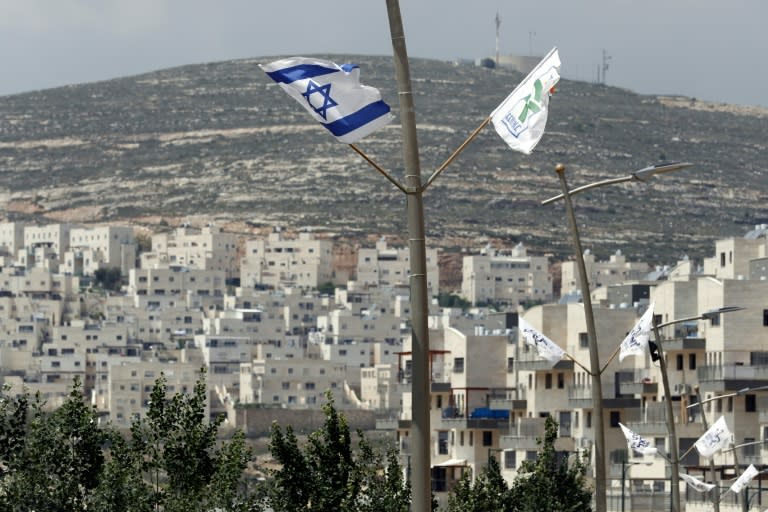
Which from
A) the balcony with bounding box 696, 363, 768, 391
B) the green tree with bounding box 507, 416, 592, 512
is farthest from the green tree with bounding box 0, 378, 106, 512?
the balcony with bounding box 696, 363, 768, 391

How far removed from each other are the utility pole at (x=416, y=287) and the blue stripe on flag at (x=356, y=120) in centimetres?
26

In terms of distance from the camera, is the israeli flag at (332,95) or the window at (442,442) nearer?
the israeli flag at (332,95)

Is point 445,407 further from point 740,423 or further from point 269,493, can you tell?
point 269,493

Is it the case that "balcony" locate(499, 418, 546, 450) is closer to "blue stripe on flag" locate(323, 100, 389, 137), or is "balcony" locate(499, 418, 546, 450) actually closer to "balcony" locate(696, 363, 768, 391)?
"balcony" locate(696, 363, 768, 391)

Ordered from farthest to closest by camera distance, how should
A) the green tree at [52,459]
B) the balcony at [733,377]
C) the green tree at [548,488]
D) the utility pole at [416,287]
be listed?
the balcony at [733,377] → the green tree at [548,488] → the green tree at [52,459] → the utility pole at [416,287]

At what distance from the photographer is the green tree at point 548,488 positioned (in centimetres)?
4634

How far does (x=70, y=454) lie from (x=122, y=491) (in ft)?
7.59

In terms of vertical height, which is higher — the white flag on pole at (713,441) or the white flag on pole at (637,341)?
the white flag on pole at (637,341)

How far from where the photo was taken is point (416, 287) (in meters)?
23.3

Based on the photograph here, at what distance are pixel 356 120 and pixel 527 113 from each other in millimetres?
2974

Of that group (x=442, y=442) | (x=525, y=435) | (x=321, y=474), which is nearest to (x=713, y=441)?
(x=321, y=474)

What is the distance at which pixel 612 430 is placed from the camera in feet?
277

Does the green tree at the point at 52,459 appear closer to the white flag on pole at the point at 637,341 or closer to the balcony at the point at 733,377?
the white flag on pole at the point at 637,341

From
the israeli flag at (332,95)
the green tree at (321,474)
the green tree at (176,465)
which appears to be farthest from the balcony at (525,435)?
the israeli flag at (332,95)
